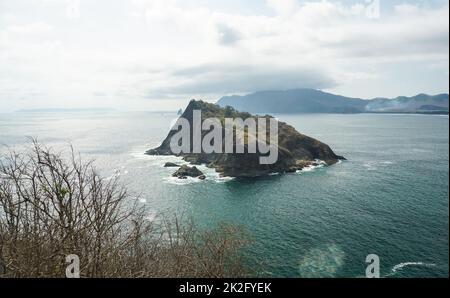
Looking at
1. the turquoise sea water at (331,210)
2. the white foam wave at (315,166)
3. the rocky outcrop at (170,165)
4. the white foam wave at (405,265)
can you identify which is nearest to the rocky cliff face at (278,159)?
the white foam wave at (315,166)

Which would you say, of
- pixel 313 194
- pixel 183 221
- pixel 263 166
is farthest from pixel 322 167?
pixel 183 221

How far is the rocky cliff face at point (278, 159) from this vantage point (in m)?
107

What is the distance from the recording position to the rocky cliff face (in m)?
107

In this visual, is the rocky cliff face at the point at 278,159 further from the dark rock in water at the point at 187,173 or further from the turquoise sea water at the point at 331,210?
the dark rock in water at the point at 187,173

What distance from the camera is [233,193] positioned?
85500 mm

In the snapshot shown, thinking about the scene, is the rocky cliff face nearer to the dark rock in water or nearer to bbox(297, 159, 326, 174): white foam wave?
bbox(297, 159, 326, 174): white foam wave

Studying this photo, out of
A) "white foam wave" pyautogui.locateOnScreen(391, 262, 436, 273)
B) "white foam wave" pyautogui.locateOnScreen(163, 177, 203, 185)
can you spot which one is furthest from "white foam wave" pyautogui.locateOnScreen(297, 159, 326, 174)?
"white foam wave" pyautogui.locateOnScreen(391, 262, 436, 273)

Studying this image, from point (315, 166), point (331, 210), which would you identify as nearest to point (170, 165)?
point (315, 166)

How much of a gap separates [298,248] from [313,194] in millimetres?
31483

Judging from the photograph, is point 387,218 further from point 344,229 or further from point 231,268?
point 231,268

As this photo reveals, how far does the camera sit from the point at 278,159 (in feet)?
370

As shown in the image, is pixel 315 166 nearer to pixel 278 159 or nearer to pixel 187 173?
pixel 278 159
